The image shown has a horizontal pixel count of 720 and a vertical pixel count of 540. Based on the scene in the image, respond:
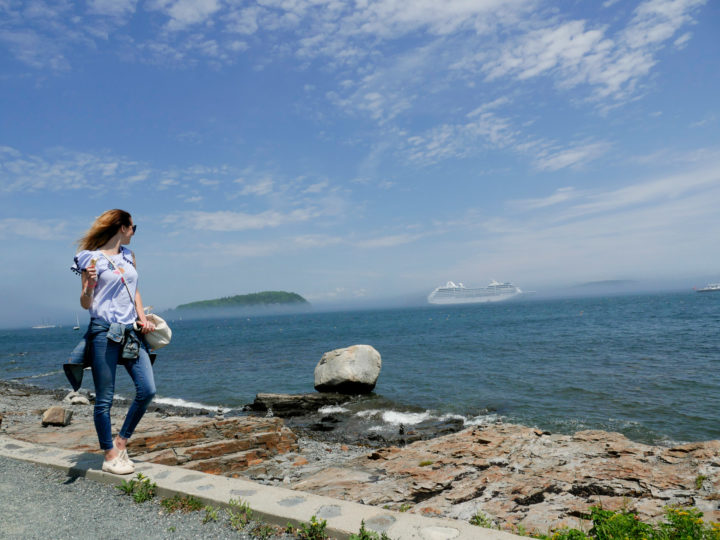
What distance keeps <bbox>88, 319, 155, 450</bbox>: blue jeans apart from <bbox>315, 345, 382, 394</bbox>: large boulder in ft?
42.8

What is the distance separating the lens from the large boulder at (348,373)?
691 inches

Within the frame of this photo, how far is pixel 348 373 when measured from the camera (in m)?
17.5

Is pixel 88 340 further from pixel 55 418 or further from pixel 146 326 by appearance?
pixel 55 418

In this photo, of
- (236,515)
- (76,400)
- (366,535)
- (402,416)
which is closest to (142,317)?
(236,515)

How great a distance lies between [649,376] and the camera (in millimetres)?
18656

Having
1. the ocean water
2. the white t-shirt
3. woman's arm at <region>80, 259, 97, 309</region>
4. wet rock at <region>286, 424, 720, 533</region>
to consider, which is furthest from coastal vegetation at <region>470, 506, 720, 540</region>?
the ocean water

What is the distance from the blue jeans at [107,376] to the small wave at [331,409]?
1098cm

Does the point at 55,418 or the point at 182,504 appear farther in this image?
the point at 55,418

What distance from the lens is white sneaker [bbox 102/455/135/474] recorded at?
15.5 feet

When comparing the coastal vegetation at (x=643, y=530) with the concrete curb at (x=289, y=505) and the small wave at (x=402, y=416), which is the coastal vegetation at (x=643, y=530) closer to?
the concrete curb at (x=289, y=505)

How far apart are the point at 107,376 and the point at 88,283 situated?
1.04 m

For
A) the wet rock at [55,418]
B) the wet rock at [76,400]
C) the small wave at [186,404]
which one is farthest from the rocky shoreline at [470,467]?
the wet rock at [76,400]

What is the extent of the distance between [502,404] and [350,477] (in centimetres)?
1092

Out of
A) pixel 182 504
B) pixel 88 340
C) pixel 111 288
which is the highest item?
pixel 111 288
